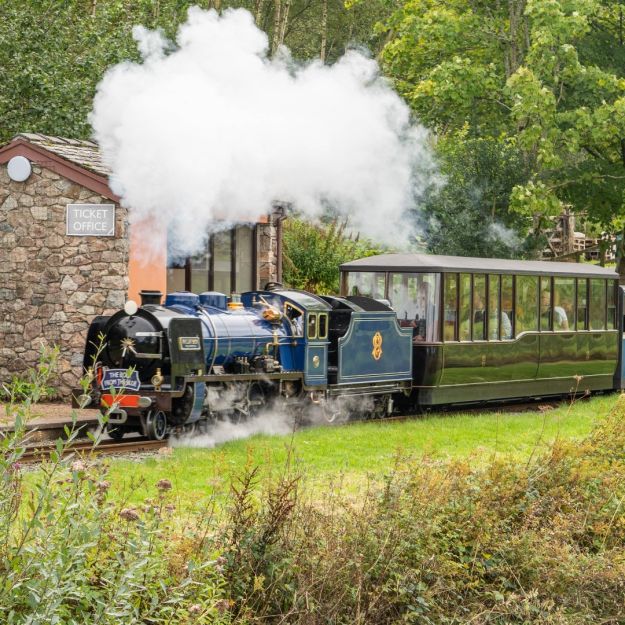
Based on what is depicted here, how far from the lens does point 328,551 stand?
6926 millimetres

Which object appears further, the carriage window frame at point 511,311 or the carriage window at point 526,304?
the carriage window at point 526,304

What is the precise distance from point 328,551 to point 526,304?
1185 cm

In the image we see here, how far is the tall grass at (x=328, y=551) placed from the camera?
551cm

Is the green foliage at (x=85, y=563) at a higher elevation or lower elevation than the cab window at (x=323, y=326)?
lower

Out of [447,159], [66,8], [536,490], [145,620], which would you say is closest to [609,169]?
[447,159]

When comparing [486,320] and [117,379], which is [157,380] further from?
[486,320]

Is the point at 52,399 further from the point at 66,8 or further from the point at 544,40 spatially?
the point at 544,40

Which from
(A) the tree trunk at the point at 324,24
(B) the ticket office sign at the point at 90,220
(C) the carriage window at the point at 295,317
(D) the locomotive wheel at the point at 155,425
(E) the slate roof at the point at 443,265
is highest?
(A) the tree trunk at the point at 324,24

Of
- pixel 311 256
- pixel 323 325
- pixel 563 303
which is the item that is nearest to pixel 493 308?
pixel 563 303

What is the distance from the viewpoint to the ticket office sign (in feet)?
54.9

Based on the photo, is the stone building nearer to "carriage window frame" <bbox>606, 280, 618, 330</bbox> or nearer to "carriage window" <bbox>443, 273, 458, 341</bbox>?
"carriage window" <bbox>443, 273, 458, 341</bbox>

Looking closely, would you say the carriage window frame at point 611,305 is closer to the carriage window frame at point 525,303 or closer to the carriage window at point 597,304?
the carriage window at point 597,304

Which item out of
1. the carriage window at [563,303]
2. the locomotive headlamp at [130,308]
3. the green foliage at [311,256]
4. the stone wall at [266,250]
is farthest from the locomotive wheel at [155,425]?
the green foliage at [311,256]

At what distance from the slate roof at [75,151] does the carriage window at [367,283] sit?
4039mm
